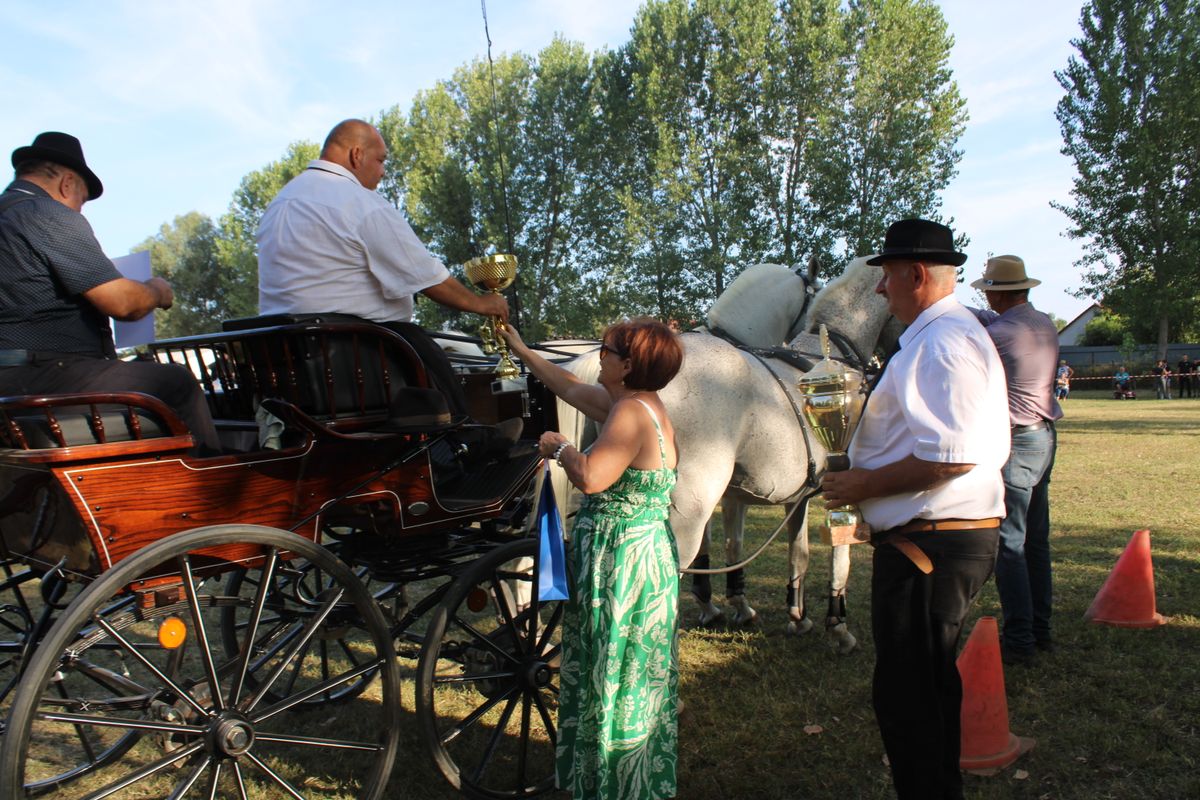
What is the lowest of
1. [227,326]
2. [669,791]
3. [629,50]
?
[669,791]

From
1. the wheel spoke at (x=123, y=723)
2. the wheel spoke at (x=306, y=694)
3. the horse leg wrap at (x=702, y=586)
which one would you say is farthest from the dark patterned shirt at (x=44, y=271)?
the horse leg wrap at (x=702, y=586)

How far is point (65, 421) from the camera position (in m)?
2.32

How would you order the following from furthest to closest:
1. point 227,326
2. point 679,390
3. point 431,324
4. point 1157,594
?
point 431,324
point 1157,594
point 679,390
point 227,326

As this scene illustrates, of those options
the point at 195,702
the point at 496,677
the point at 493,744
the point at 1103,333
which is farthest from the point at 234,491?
the point at 1103,333

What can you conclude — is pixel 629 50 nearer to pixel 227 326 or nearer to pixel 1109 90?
pixel 1109 90

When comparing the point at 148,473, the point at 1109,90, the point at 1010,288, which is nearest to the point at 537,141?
the point at 1109,90

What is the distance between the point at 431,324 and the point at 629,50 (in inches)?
507

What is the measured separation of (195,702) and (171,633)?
24 cm

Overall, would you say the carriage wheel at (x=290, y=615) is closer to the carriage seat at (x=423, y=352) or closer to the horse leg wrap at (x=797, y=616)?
the carriage seat at (x=423, y=352)

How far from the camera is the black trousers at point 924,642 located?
8.07 ft

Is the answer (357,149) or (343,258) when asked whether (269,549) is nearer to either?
(343,258)

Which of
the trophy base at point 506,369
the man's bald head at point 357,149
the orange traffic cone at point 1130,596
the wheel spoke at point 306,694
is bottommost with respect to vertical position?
the orange traffic cone at point 1130,596

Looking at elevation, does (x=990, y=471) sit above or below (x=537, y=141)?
below

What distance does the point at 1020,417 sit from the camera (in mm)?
4410
